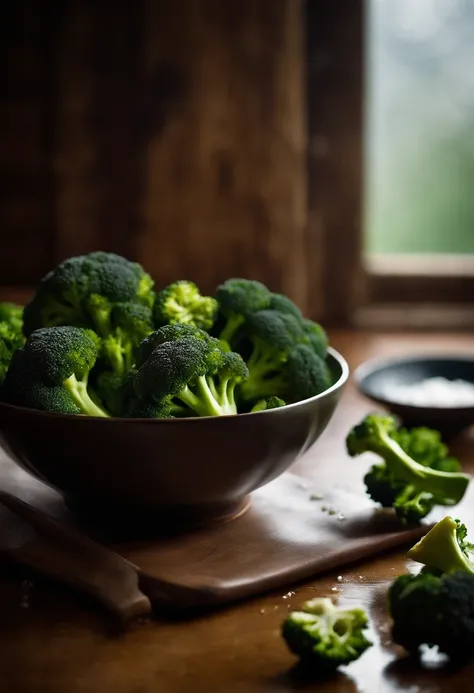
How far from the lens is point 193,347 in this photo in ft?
3.20

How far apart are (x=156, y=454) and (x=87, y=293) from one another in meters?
0.24

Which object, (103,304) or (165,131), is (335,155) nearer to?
(165,131)

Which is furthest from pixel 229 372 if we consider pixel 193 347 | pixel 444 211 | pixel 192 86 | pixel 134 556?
pixel 444 211

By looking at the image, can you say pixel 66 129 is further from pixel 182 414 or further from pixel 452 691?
pixel 452 691

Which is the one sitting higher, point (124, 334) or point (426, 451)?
point (124, 334)

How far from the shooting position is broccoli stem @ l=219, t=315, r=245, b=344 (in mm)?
1112

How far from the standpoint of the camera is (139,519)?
40.3 inches

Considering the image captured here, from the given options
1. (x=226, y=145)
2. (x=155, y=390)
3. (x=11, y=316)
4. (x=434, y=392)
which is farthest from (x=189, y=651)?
(x=226, y=145)

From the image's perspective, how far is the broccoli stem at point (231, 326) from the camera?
1.11 metres

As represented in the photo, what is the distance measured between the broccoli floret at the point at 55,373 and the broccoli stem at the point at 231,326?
15cm

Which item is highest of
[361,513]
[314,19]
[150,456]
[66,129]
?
[314,19]

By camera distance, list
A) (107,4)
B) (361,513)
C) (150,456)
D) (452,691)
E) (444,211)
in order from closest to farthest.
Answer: (452,691) → (150,456) → (361,513) → (107,4) → (444,211)

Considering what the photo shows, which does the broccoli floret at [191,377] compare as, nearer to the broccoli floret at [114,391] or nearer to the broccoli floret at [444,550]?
the broccoli floret at [114,391]

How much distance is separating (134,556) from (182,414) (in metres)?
0.14
